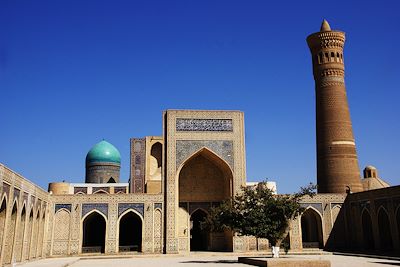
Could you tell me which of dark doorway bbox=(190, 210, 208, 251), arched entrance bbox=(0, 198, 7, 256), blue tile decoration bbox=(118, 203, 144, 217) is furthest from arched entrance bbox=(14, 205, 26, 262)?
dark doorway bbox=(190, 210, 208, 251)

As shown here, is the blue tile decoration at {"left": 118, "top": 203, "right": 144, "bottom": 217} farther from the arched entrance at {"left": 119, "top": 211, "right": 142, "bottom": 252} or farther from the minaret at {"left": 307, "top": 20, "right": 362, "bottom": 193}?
the minaret at {"left": 307, "top": 20, "right": 362, "bottom": 193}

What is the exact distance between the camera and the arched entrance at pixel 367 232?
20.4 m

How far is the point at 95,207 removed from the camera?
20312mm

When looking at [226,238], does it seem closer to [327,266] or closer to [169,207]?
[169,207]

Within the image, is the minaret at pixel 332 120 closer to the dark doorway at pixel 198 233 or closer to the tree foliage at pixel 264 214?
the dark doorway at pixel 198 233

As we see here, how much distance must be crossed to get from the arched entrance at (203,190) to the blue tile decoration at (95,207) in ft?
12.1

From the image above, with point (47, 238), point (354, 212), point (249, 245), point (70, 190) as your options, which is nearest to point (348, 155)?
point (354, 212)

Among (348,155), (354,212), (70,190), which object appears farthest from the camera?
(70,190)

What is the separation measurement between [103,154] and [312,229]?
16599mm

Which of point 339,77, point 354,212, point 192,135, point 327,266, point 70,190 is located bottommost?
point 327,266

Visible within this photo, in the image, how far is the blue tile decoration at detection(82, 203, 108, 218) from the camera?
20.2 meters

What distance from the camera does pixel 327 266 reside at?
11875mm

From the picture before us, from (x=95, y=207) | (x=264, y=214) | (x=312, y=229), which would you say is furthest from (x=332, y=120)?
(x=95, y=207)

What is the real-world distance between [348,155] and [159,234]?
10.2 m
